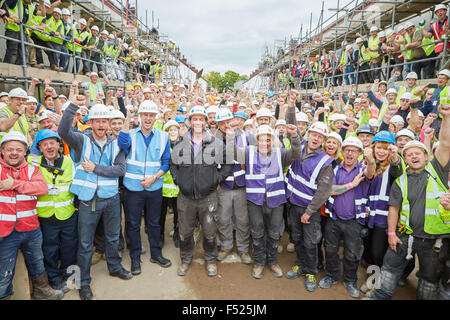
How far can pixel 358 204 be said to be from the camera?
11.5ft

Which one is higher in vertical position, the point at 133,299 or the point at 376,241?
the point at 376,241

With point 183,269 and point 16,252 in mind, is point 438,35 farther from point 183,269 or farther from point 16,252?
point 16,252

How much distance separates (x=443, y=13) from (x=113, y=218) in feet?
30.5

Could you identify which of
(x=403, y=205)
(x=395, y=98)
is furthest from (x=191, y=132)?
(x=395, y=98)

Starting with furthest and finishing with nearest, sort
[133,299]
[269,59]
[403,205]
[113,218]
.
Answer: [269,59], [113,218], [133,299], [403,205]

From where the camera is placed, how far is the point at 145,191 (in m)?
3.80

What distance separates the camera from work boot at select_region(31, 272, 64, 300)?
126 inches

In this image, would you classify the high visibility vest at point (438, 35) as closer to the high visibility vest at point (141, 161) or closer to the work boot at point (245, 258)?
the work boot at point (245, 258)

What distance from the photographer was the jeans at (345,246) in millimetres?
3496

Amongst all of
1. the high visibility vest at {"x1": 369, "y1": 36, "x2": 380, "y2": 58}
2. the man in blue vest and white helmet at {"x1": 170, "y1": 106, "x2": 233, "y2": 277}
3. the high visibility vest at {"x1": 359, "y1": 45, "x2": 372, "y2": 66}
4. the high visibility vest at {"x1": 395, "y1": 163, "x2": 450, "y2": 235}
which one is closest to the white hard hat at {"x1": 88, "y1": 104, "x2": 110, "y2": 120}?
the man in blue vest and white helmet at {"x1": 170, "y1": 106, "x2": 233, "y2": 277}

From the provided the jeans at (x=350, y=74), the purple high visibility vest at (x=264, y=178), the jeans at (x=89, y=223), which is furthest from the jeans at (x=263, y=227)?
the jeans at (x=350, y=74)

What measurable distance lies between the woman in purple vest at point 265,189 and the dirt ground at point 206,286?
0.23 metres
